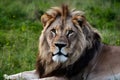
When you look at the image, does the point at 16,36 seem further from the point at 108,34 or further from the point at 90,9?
the point at 90,9

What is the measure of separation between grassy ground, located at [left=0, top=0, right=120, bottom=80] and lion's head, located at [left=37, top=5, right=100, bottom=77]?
71 centimetres

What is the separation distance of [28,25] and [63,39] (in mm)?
4666

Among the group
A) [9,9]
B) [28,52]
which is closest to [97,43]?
[28,52]

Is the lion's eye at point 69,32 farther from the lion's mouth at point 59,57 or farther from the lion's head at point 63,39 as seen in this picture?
the lion's mouth at point 59,57

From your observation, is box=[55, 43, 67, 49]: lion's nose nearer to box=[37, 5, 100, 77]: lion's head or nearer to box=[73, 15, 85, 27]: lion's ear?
box=[37, 5, 100, 77]: lion's head

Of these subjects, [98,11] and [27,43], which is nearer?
[27,43]

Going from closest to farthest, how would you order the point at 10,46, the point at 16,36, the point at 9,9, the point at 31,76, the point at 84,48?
the point at 84,48 < the point at 31,76 < the point at 10,46 < the point at 16,36 < the point at 9,9


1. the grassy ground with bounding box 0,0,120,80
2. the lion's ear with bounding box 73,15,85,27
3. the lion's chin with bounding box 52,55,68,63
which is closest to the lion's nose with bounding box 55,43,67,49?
the lion's chin with bounding box 52,55,68,63

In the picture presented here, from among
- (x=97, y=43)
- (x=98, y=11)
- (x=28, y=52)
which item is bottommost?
(x=98, y=11)

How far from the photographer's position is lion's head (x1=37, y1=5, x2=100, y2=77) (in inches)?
243

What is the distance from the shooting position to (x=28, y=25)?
35.4 feet

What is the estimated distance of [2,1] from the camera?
13.0 meters

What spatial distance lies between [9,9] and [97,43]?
554 cm

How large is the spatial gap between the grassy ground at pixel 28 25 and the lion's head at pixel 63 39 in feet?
2.34
